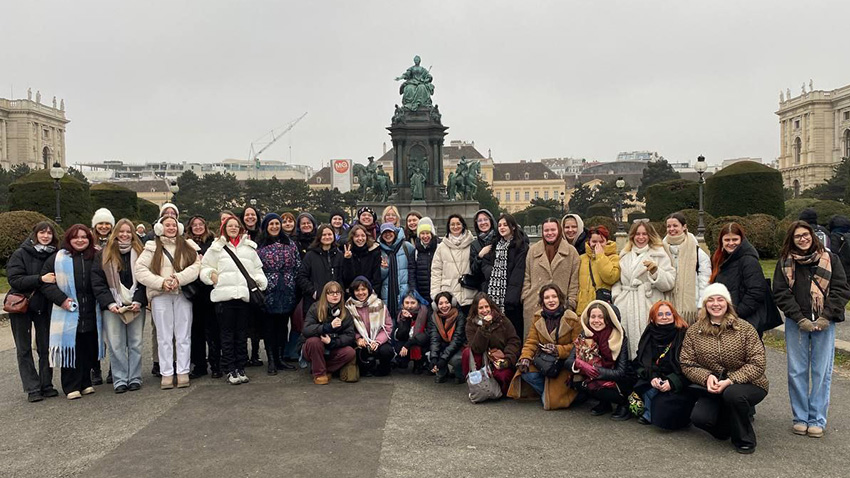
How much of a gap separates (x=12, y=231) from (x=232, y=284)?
57.2 ft

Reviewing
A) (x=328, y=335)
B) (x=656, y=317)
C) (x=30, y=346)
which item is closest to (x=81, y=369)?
(x=30, y=346)

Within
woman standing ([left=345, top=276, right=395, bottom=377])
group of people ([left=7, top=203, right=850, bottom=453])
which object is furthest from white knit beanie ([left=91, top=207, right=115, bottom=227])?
woman standing ([left=345, top=276, right=395, bottom=377])

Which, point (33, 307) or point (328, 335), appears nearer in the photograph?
point (33, 307)


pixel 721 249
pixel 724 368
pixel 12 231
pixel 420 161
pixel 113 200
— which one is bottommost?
pixel 724 368

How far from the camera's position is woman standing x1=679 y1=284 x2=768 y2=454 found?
225 inches

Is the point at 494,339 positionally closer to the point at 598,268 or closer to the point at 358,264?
the point at 598,268

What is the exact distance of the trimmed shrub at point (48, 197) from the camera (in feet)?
90.5

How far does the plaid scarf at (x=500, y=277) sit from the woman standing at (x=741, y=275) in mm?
2356

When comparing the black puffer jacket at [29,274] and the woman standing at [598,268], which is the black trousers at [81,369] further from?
the woman standing at [598,268]

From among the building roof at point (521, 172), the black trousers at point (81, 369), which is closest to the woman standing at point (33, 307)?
the black trousers at point (81, 369)

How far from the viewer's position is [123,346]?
26.0ft

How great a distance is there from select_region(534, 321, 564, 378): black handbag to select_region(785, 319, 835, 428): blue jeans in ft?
7.18

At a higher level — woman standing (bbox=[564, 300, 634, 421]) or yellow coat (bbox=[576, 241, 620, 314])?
yellow coat (bbox=[576, 241, 620, 314])

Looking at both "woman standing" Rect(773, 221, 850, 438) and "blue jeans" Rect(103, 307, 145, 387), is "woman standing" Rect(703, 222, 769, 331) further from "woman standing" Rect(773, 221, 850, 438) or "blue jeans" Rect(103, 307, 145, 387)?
"blue jeans" Rect(103, 307, 145, 387)
